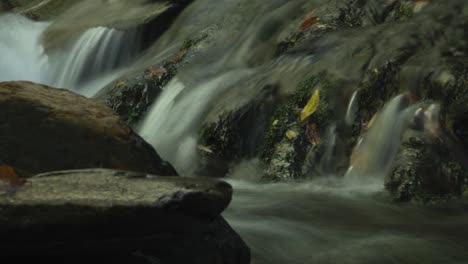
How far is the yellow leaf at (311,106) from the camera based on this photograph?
852cm

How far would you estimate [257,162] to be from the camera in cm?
856

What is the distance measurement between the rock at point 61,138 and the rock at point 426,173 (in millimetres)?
2445

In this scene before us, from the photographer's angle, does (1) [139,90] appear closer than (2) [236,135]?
No

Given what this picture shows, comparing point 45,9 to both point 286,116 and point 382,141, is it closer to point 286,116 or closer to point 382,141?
point 286,116

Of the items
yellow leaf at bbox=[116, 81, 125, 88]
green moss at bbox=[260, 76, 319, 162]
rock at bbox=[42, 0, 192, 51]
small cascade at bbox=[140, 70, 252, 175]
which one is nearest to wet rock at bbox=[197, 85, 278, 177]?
green moss at bbox=[260, 76, 319, 162]

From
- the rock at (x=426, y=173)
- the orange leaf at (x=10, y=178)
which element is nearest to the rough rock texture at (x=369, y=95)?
the rock at (x=426, y=173)

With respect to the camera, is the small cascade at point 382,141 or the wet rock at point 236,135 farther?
the wet rock at point 236,135

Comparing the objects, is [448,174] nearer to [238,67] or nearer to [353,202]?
[353,202]

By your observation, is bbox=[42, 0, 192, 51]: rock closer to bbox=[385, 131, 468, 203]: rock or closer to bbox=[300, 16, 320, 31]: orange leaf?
bbox=[300, 16, 320, 31]: orange leaf

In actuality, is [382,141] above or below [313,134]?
above

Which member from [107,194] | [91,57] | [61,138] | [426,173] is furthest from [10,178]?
[91,57]

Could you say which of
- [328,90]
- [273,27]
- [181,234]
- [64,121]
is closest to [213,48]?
[273,27]

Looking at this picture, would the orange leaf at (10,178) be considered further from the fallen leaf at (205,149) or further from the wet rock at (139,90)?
the wet rock at (139,90)

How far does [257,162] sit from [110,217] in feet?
15.9
